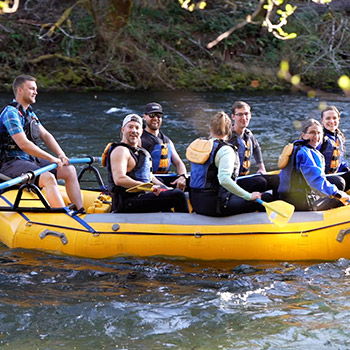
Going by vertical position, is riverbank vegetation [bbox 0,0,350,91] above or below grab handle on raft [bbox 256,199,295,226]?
above

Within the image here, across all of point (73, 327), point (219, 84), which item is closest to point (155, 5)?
point (219, 84)

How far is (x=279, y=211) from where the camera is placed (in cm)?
516

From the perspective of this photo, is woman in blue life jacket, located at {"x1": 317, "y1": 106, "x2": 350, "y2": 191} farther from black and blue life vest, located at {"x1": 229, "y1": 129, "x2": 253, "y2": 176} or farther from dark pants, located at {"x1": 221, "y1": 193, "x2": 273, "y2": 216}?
dark pants, located at {"x1": 221, "y1": 193, "x2": 273, "y2": 216}

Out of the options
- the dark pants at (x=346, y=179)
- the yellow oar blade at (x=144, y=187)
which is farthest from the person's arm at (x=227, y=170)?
the dark pants at (x=346, y=179)

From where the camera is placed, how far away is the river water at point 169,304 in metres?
4.15

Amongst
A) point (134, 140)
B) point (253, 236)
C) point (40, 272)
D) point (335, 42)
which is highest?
point (335, 42)

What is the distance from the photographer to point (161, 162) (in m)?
6.59

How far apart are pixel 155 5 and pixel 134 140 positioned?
41.6 ft

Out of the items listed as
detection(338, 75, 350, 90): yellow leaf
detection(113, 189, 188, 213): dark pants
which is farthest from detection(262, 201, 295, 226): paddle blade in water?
detection(338, 75, 350, 90): yellow leaf

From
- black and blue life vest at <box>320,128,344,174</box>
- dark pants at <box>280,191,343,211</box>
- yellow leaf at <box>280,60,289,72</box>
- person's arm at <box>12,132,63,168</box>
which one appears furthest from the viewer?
yellow leaf at <box>280,60,289,72</box>

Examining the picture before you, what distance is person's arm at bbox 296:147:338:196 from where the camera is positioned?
5.43m

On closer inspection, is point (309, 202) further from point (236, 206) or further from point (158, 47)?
point (158, 47)

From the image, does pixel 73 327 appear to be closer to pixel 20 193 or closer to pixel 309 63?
pixel 20 193

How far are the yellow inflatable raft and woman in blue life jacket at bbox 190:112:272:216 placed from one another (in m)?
0.09
